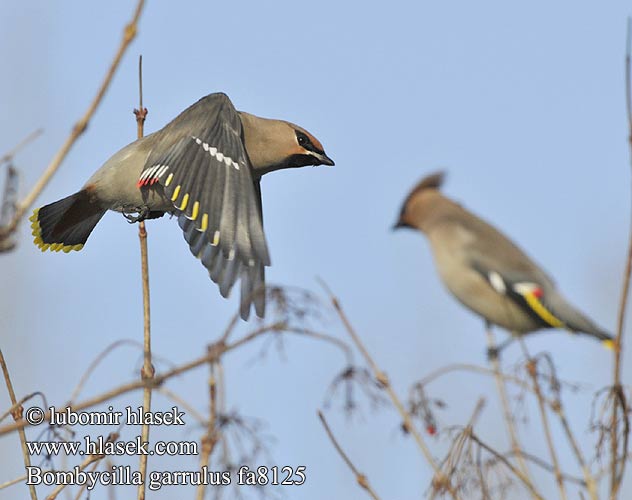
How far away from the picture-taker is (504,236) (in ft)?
11.1

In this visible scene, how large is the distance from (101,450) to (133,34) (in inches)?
47.2

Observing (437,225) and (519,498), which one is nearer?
(519,498)

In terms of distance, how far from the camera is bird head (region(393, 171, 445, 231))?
3744 mm

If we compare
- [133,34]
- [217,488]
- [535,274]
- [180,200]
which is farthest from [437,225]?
[133,34]

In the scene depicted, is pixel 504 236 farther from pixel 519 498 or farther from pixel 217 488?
pixel 217 488

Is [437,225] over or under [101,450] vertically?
over

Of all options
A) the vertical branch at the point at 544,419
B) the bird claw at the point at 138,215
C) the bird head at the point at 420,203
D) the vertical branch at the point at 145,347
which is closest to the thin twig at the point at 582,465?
the vertical branch at the point at 544,419

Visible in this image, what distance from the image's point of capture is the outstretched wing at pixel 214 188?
3117 millimetres

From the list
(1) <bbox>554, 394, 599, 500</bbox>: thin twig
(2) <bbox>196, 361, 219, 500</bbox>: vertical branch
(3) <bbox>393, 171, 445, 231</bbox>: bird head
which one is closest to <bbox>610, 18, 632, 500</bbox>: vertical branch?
(1) <bbox>554, 394, 599, 500</bbox>: thin twig

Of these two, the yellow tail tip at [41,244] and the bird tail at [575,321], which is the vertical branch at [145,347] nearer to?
the bird tail at [575,321]

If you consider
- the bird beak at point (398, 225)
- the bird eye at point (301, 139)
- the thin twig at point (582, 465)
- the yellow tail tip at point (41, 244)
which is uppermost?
the bird eye at point (301, 139)

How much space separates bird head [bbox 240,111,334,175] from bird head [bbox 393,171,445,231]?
998 mm

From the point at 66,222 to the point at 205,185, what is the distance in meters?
1.09

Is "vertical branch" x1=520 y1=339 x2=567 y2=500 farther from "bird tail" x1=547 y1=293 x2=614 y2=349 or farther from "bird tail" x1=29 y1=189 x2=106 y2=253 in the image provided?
"bird tail" x1=29 y1=189 x2=106 y2=253
